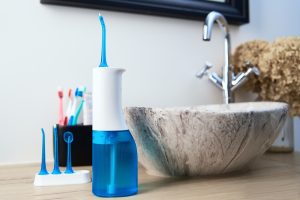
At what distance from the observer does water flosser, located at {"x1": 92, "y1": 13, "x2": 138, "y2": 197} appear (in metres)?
0.46

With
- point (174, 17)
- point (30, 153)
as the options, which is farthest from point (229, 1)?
point (30, 153)

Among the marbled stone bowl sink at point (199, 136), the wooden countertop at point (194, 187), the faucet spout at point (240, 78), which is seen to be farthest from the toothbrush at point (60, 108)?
the faucet spout at point (240, 78)

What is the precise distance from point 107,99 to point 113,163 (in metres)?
0.09

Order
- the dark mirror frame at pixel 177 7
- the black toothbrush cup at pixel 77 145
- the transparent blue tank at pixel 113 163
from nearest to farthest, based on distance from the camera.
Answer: the transparent blue tank at pixel 113 163 → the black toothbrush cup at pixel 77 145 → the dark mirror frame at pixel 177 7

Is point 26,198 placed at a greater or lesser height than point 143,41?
lesser

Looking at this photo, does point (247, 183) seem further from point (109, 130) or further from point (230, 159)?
point (109, 130)

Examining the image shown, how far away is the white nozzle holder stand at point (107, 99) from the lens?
464 mm

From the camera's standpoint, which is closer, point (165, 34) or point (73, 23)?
point (73, 23)

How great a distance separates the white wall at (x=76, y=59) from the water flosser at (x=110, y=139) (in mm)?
364

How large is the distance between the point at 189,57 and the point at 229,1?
23cm

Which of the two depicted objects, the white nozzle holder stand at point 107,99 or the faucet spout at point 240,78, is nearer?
the white nozzle holder stand at point 107,99

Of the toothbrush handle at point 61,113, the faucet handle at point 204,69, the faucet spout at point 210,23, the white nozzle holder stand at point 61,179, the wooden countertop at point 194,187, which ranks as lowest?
the wooden countertop at point 194,187

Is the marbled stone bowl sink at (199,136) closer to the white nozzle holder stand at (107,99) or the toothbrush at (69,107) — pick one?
the white nozzle holder stand at (107,99)

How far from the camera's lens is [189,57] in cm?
96
